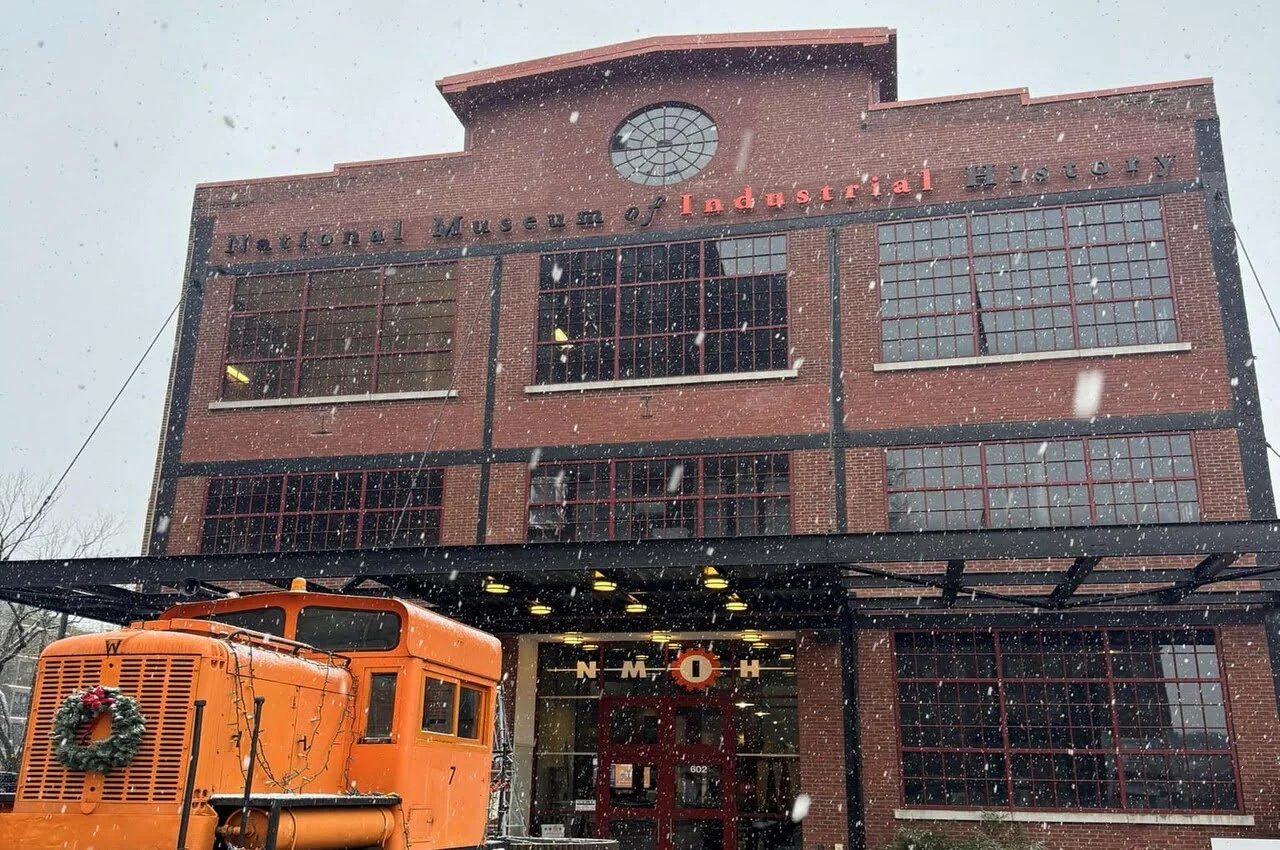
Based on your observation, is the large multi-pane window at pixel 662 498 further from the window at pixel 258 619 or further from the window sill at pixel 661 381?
the window at pixel 258 619

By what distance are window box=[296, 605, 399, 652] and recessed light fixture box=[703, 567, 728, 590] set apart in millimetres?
7659

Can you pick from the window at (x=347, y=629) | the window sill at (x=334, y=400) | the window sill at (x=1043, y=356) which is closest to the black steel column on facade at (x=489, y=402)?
the window sill at (x=334, y=400)

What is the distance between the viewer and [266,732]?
368 inches

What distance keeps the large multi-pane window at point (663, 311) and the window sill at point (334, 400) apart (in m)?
2.20

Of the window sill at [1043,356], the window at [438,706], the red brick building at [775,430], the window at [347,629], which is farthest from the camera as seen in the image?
the window sill at [1043,356]

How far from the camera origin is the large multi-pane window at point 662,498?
842 inches

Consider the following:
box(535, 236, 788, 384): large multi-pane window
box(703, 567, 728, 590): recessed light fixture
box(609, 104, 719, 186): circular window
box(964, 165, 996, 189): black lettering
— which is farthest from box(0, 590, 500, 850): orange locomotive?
box(964, 165, 996, 189): black lettering

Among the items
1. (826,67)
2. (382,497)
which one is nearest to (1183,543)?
(826,67)

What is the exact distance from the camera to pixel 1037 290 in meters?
21.4

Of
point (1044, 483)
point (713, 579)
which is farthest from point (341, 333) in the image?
point (1044, 483)

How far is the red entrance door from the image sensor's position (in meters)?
20.6

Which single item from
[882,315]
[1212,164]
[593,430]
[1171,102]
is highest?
[1171,102]

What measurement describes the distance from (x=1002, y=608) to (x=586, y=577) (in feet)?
24.3

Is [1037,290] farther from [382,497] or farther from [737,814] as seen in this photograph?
[382,497]
